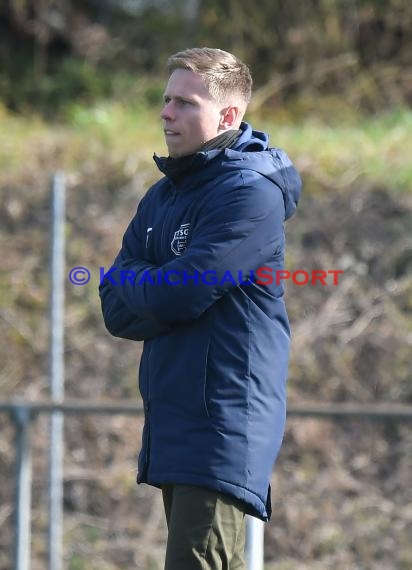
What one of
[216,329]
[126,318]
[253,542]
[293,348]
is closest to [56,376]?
[293,348]

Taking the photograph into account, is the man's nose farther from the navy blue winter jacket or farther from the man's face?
the navy blue winter jacket

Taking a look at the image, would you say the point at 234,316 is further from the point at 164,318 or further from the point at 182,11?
the point at 182,11

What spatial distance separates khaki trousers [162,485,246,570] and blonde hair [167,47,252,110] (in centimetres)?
109

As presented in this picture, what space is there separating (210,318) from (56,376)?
2946 millimetres

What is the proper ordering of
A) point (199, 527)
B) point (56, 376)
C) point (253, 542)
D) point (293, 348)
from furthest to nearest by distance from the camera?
point (293, 348) → point (56, 376) → point (253, 542) → point (199, 527)

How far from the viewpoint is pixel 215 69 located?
3.09 m

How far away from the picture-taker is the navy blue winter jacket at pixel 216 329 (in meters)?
2.84

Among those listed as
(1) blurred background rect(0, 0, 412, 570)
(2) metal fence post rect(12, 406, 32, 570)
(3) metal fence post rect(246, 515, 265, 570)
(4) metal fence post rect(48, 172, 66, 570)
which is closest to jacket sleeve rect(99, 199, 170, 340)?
(3) metal fence post rect(246, 515, 265, 570)

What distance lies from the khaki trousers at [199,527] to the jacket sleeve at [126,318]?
0.43m

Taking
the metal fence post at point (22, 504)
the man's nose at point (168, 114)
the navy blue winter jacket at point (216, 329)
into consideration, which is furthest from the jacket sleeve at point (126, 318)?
the metal fence post at point (22, 504)

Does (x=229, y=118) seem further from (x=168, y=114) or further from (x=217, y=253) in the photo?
(x=217, y=253)

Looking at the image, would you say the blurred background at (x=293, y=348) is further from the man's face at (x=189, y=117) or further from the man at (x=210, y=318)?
the man's face at (x=189, y=117)

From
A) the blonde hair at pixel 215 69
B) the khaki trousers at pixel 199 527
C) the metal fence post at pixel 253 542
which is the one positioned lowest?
the metal fence post at pixel 253 542

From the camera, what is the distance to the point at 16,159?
267 inches
